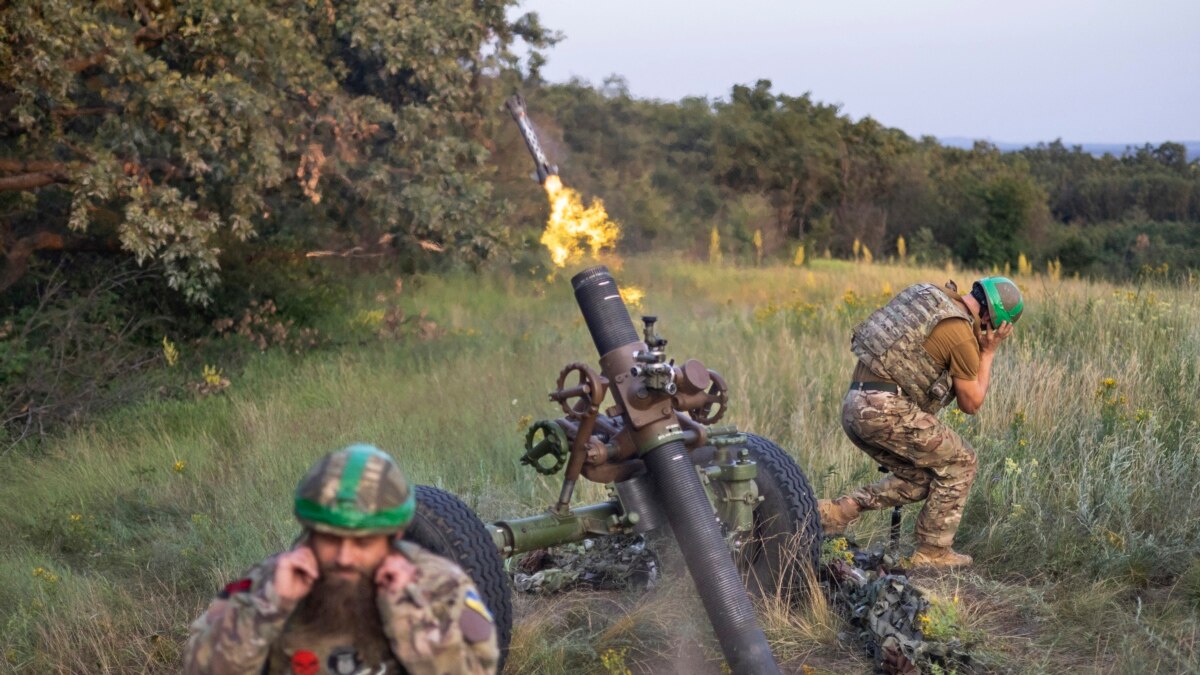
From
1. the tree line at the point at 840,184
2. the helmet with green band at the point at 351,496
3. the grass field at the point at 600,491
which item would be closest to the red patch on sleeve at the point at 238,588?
the helmet with green band at the point at 351,496

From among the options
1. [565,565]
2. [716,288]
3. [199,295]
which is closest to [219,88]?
[199,295]

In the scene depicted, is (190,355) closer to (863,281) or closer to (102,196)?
(102,196)

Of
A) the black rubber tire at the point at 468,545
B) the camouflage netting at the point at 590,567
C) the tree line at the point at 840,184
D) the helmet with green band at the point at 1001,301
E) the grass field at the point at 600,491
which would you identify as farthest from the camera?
the tree line at the point at 840,184

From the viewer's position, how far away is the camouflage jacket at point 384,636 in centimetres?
305

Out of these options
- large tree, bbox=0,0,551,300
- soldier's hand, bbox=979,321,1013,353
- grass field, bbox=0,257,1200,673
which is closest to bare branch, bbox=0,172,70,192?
large tree, bbox=0,0,551,300

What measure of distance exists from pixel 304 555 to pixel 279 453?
5.92 metres

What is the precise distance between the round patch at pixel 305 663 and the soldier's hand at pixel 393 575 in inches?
10.9

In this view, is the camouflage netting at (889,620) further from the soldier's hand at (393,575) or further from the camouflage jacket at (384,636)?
the soldier's hand at (393,575)

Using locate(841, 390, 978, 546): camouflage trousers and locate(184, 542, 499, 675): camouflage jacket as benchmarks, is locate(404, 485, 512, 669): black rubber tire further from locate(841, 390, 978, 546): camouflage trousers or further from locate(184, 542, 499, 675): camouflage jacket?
locate(841, 390, 978, 546): camouflage trousers

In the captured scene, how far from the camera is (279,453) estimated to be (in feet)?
28.6

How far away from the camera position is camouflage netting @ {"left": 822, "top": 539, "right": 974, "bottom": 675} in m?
5.34

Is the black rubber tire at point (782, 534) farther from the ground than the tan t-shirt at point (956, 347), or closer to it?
closer to it

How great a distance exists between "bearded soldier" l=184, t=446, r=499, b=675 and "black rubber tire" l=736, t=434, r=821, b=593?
2.98 meters

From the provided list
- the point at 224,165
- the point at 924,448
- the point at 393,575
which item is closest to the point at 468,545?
the point at 393,575
